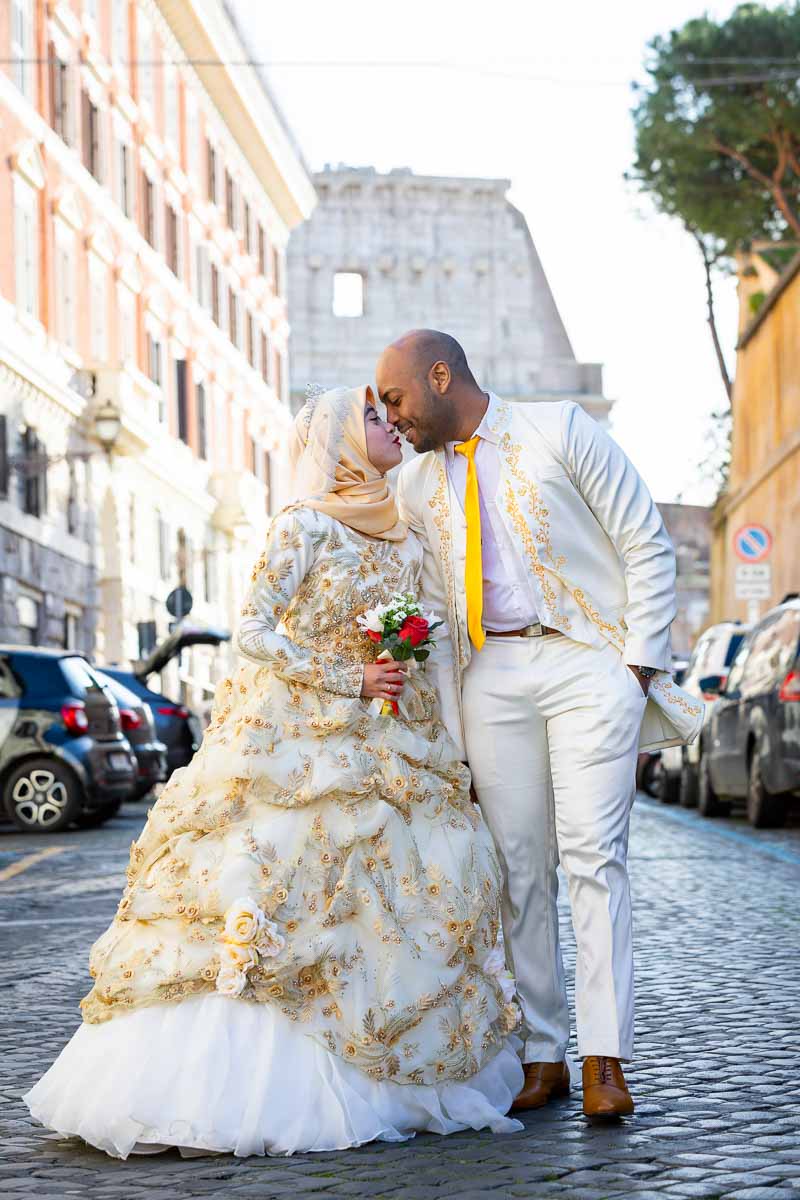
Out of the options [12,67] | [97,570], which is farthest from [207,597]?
[12,67]

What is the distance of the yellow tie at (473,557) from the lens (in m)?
5.41

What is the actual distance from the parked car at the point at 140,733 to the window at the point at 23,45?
1479 centimetres

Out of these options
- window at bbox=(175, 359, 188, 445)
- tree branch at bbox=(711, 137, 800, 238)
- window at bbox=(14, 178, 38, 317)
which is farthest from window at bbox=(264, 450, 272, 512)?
window at bbox=(14, 178, 38, 317)

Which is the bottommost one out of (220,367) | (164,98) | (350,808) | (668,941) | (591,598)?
(668,941)

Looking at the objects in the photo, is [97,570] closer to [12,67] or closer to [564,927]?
[12,67]

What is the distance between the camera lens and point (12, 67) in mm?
32344

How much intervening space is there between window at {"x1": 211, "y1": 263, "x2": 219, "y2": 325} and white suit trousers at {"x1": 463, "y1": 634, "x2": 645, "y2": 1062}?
44.4m

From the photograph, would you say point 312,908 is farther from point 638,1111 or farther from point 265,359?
point 265,359

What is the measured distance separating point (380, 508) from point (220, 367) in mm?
A: 44882

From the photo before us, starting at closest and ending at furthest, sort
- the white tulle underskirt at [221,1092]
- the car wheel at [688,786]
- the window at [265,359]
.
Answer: the white tulle underskirt at [221,1092]
the car wheel at [688,786]
the window at [265,359]

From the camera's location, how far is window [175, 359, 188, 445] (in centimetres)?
4459

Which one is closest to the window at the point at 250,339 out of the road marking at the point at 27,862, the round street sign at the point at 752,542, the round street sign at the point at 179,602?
the round street sign at the point at 179,602

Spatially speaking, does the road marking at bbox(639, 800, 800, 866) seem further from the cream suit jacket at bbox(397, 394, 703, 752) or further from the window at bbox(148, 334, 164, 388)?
the window at bbox(148, 334, 164, 388)

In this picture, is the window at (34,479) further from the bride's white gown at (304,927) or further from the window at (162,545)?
the bride's white gown at (304,927)
